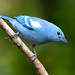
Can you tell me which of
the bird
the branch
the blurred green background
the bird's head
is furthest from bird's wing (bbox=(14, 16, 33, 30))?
the blurred green background

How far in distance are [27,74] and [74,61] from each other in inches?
31.9

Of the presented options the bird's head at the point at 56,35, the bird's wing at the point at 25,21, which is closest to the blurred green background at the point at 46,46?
the bird's wing at the point at 25,21

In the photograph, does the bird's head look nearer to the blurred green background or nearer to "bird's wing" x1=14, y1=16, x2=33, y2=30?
"bird's wing" x1=14, y1=16, x2=33, y2=30

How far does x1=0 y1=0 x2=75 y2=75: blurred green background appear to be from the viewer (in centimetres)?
436

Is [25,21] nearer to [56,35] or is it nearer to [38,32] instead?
[38,32]

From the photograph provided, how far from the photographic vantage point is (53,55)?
4.55 metres

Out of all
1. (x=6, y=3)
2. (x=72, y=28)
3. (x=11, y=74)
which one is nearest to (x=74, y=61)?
(x=72, y=28)

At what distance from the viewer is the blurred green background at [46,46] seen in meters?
4.36

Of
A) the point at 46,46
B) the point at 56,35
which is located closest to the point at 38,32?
the point at 56,35

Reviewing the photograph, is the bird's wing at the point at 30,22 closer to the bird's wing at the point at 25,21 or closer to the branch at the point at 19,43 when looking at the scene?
the bird's wing at the point at 25,21

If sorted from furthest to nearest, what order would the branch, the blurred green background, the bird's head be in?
the blurred green background
the bird's head
the branch

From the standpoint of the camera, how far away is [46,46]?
15.6ft

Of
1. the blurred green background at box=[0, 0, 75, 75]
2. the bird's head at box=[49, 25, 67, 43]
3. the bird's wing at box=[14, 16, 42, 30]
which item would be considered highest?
the bird's wing at box=[14, 16, 42, 30]

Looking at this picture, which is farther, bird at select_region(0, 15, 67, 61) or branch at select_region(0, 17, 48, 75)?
bird at select_region(0, 15, 67, 61)
